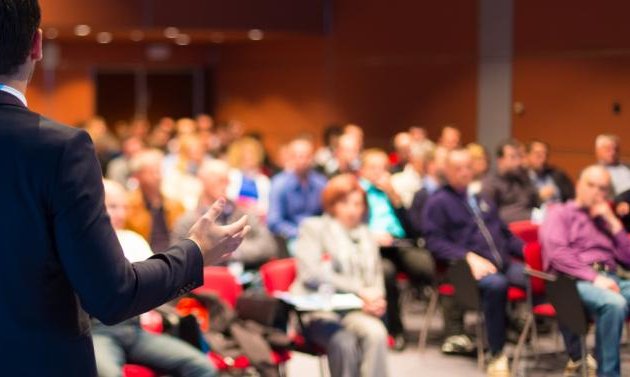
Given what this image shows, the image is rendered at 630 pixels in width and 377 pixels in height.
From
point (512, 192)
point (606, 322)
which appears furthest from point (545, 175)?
point (606, 322)

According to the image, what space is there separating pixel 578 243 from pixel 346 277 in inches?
69.8

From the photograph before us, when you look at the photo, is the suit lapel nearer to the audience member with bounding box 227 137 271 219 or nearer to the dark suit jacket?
the dark suit jacket

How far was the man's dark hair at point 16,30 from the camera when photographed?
160cm

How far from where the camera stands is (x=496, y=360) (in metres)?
7.19

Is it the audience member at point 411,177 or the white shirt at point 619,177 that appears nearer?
the white shirt at point 619,177

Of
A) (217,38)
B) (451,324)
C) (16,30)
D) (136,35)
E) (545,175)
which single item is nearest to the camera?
(16,30)

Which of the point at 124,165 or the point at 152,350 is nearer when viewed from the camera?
the point at 152,350

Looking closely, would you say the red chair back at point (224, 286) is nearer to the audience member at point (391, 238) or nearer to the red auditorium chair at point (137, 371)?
the red auditorium chair at point (137, 371)

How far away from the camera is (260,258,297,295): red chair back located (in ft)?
20.1

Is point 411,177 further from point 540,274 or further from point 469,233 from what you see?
point 540,274

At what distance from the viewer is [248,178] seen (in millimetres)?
Answer: 9664

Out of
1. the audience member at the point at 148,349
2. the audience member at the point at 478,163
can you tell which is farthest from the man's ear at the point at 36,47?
the audience member at the point at 478,163

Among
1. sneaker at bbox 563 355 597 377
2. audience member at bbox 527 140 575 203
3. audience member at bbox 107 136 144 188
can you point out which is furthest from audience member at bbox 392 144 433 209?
sneaker at bbox 563 355 597 377

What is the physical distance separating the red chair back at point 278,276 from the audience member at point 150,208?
108 cm
